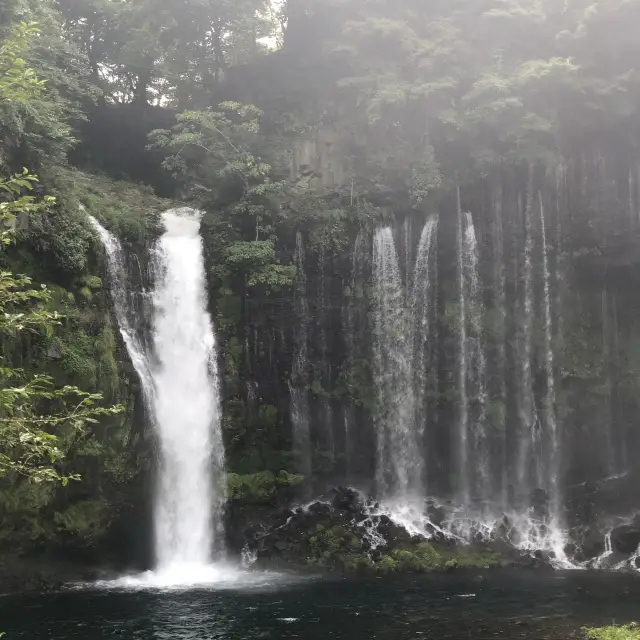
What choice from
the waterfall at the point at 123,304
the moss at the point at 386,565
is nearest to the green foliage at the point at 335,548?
the moss at the point at 386,565

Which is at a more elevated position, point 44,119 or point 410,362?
point 44,119

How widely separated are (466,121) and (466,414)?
10.0 m

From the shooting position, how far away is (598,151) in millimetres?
21703

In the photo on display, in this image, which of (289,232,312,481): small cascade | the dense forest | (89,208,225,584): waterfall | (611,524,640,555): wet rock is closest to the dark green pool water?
(611,524,640,555): wet rock

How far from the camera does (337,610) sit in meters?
13.1

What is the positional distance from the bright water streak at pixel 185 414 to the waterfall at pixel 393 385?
5444mm

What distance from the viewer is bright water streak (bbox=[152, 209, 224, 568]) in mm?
17172

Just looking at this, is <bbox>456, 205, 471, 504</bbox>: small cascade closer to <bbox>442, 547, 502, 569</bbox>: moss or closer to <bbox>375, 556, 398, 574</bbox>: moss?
<bbox>442, 547, 502, 569</bbox>: moss

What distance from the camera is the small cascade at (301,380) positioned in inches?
779

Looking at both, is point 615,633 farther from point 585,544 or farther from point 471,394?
point 471,394

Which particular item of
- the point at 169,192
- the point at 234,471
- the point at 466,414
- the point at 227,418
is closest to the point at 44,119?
the point at 169,192

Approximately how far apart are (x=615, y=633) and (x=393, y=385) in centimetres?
1075

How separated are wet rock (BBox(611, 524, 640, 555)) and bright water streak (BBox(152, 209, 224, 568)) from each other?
1183cm

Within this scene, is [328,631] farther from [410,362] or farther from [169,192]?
[169,192]
